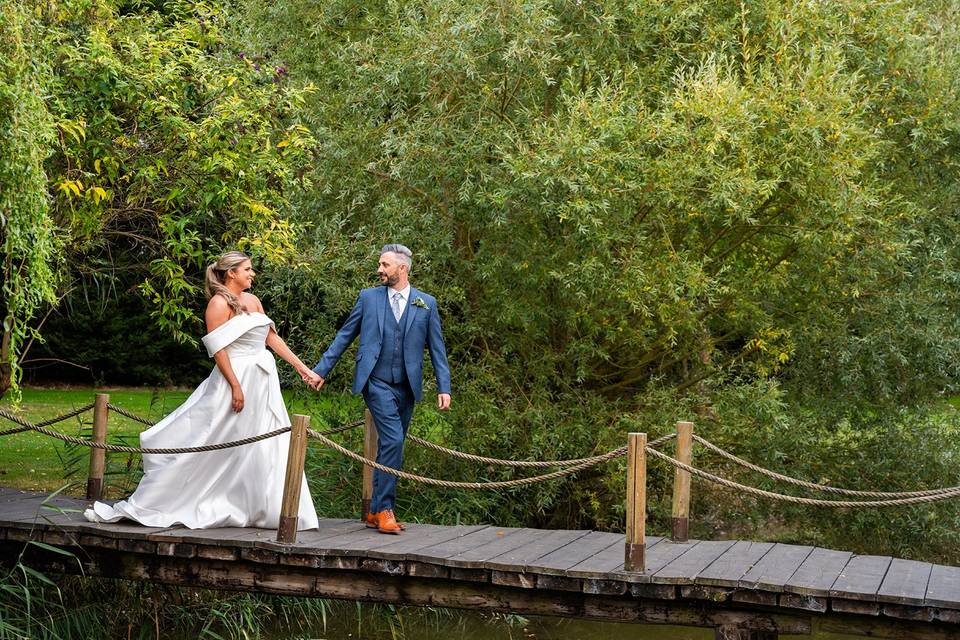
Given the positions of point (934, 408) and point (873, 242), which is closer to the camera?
point (873, 242)

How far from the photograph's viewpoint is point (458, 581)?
22.7 ft

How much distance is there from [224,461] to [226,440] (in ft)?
0.47

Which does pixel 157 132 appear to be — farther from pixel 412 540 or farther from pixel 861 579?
pixel 861 579

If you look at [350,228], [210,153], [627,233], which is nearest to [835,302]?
[627,233]

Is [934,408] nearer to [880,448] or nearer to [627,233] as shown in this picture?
[880,448]

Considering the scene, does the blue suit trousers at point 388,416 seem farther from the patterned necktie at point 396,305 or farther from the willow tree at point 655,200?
the willow tree at point 655,200

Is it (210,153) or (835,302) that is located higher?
(210,153)

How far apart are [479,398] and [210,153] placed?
320 centimetres

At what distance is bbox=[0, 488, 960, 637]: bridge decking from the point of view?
6.35 metres

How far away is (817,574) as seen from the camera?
6.65 metres

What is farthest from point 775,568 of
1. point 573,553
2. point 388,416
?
point 388,416

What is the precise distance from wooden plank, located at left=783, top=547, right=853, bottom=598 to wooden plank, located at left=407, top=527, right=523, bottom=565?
6.45 ft

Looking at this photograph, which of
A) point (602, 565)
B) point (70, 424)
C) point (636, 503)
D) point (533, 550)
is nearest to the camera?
point (636, 503)

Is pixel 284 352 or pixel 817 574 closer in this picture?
pixel 817 574
